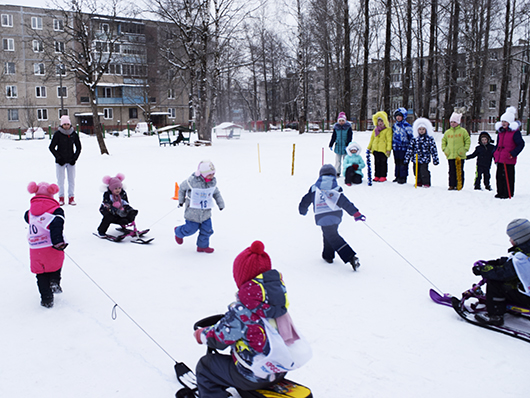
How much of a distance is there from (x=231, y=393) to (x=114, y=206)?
16.5ft

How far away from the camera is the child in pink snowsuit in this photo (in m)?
4.75

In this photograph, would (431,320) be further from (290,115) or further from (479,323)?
(290,115)

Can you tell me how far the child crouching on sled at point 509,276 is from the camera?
436cm

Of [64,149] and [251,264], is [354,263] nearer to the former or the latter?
[251,264]

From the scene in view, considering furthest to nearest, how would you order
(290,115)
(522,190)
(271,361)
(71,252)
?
(290,115) < (522,190) < (71,252) < (271,361)

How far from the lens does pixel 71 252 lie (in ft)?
22.4

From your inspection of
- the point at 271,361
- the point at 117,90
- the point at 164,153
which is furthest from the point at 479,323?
the point at 117,90

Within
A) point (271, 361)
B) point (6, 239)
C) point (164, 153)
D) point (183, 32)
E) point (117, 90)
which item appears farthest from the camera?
point (117, 90)

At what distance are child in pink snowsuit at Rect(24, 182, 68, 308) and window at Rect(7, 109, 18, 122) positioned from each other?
2274 inches

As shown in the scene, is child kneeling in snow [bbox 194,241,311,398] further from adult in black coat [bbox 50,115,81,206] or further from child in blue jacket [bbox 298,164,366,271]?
adult in black coat [bbox 50,115,81,206]

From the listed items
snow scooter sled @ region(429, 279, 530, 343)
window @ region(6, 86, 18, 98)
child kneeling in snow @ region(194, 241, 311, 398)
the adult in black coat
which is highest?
window @ region(6, 86, 18, 98)

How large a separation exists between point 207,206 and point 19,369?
3726 mm

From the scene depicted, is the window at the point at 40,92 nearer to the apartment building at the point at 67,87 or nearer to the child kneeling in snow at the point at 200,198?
the apartment building at the point at 67,87

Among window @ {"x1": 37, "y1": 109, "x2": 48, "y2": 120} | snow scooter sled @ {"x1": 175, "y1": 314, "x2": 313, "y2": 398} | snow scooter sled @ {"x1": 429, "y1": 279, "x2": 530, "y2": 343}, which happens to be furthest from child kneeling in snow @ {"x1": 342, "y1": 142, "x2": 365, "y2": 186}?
window @ {"x1": 37, "y1": 109, "x2": 48, "y2": 120}
